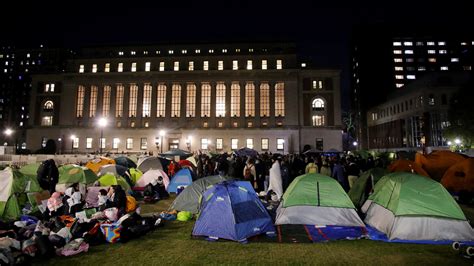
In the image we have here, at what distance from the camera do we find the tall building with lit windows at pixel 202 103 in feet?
195

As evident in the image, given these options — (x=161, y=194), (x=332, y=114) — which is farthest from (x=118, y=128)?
(x=161, y=194)

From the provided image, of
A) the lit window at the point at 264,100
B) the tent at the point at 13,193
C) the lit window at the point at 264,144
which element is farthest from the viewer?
the lit window at the point at 264,100

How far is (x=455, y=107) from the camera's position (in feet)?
145

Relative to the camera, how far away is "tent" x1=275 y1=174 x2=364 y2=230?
30.9 ft

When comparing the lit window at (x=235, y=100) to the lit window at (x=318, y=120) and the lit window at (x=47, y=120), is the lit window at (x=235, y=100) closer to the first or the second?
the lit window at (x=318, y=120)

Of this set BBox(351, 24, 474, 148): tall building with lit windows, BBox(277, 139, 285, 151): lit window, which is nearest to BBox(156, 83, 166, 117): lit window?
BBox(277, 139, 285, 151): lit window

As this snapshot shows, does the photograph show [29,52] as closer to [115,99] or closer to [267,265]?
[115,99]

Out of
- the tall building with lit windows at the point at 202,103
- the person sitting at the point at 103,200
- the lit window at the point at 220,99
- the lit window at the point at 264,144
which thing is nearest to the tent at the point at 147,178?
the person sitting at the point at 103,200

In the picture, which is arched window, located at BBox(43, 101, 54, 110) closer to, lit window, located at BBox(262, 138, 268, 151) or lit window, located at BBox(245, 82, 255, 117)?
lit window, located at BBox(245, 82, 255, 117)

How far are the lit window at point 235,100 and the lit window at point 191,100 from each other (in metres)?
7.69

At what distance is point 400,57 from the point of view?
96.4m

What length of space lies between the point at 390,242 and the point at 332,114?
54.9 m

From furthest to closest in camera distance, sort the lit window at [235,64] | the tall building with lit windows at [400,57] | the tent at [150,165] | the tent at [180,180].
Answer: the tall building with lit windows at [400,57]
the lit window at [235,64]
the tent at [150,165]
the tent at [180,180]

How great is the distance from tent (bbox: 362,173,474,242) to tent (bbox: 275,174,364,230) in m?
1.16
